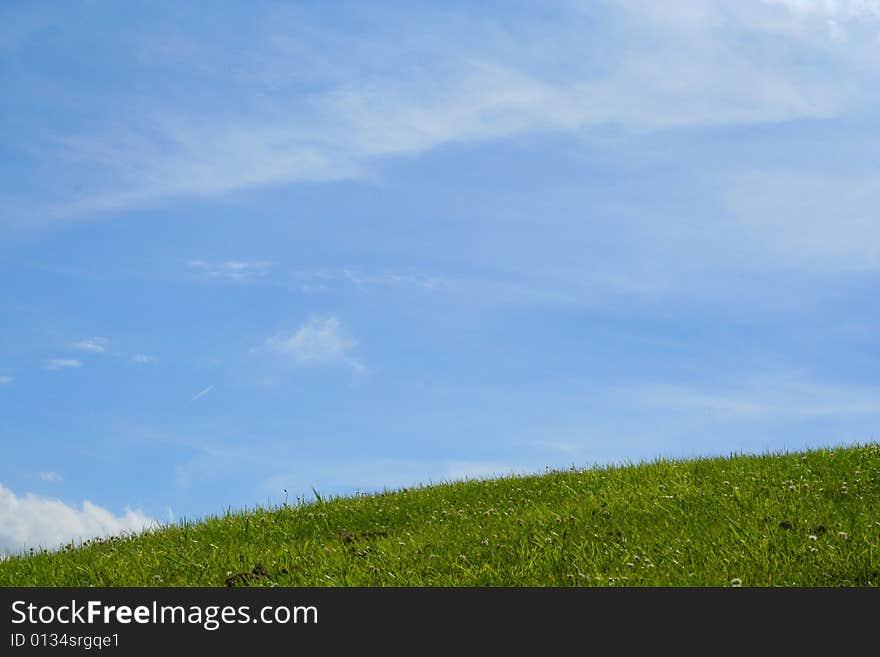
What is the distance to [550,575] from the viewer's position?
404 inches

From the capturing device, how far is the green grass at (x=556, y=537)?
10.1m

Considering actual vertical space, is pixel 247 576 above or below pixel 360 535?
below

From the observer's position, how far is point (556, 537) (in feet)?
38.2

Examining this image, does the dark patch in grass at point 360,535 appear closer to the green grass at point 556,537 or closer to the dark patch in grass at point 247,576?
the green grass at point 556,537

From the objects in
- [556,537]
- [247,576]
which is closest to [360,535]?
[247,576]

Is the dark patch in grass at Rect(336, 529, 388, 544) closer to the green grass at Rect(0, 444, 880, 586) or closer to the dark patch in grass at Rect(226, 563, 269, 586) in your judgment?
the green grass at Rect(0, 444, 880, 586)

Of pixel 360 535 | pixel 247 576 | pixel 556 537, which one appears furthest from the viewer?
pixel 360 535

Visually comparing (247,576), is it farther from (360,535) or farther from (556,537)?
(556,537)

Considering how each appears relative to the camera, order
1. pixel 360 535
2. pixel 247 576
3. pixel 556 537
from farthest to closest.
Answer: pixel 360 535 < pixel 556 537 < pixel 247 576

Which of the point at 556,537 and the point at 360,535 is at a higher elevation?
the point at 360,535

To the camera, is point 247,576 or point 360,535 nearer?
point 247,576

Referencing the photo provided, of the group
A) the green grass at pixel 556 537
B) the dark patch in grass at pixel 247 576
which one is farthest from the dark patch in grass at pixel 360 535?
the dark patch in grass at pixel 247 576
